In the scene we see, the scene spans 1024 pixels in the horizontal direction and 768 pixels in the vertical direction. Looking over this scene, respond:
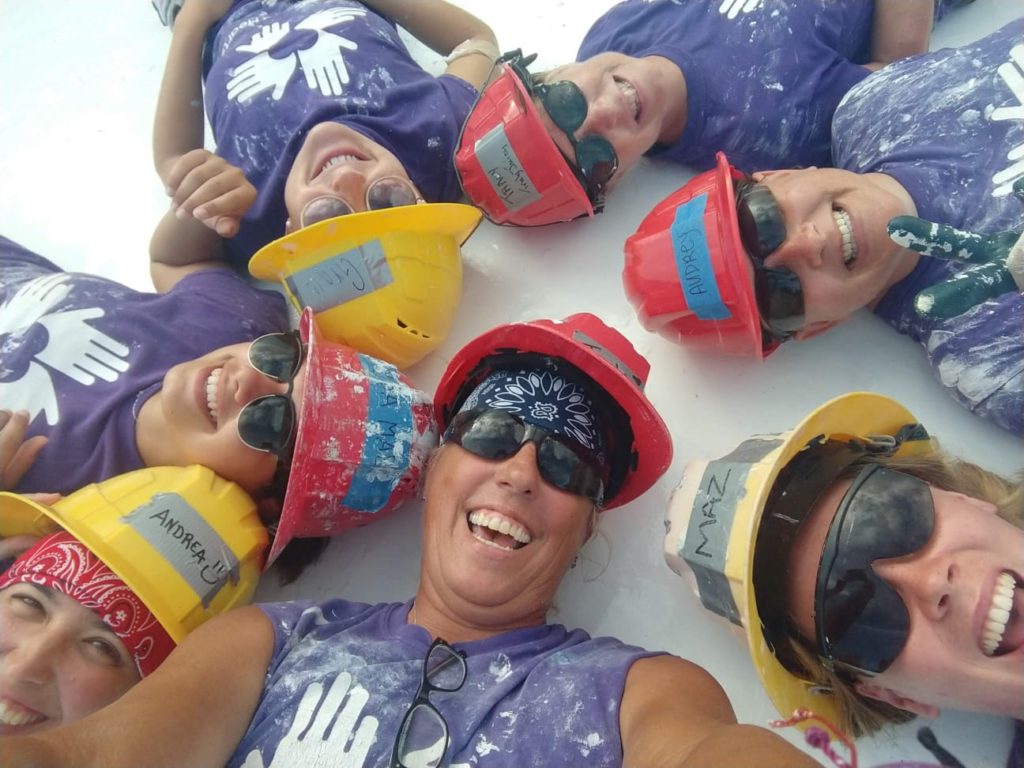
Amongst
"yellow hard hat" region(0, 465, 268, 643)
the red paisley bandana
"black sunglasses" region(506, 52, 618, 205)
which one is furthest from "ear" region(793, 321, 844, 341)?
the red paisley bandana

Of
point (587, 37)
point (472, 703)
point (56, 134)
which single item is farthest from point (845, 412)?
point (56, 134)

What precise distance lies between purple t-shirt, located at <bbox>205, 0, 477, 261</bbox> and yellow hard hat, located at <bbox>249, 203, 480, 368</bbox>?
0.26m

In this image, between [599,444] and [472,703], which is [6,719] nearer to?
[472,703]

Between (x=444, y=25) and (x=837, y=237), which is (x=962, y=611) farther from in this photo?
(x=444, y=25)

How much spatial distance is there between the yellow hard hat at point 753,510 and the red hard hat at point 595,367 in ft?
0.25

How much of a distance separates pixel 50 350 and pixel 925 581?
Answer: 128 cm

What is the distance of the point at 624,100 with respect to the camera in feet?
4.01

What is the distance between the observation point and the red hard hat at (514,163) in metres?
1.16

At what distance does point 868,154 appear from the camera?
1.16m

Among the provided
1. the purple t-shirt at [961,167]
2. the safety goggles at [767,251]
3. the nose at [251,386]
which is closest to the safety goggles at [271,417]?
the nose at [251,386]

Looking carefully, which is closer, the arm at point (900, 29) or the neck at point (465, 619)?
the neck at point (465, 619)

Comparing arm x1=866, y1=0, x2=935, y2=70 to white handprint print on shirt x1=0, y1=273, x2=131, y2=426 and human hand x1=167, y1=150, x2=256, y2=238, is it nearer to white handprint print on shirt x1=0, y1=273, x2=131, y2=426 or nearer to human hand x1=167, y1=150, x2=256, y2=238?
human hand x1=167, y1=150, x2=256, y2=238

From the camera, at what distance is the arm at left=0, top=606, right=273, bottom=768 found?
0.70 m

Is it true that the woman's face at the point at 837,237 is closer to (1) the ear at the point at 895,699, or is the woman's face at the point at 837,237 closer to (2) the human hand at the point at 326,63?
(1) the ear at the point at 895,699
